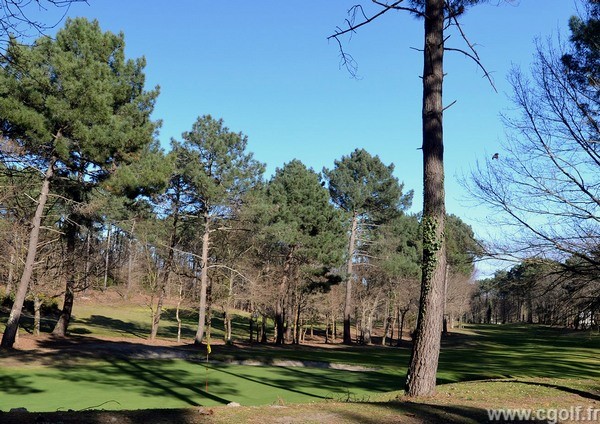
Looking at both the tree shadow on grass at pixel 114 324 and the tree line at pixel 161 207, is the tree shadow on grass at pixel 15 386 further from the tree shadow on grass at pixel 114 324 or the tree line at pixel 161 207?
the tree shadow on grass at pixel 114 324

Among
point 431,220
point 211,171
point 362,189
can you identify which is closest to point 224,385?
point 431,220

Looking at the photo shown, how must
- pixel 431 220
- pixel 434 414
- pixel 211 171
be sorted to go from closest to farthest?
pixel 434 414 < pixel 431 220 < pixel 211 171

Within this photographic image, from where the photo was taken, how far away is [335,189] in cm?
3766

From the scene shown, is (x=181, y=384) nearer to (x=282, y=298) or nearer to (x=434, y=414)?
(x=434, y=414)

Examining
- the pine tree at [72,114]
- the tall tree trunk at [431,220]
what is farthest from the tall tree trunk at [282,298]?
the tall tree trunk at [431,220]

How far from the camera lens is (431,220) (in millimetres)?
7340

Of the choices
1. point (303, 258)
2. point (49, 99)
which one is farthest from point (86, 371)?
point (303, 258)

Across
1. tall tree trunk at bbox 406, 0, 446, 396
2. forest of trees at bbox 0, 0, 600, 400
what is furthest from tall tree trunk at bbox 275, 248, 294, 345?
tall tree trunk at bbox 406, 0, 446, 396

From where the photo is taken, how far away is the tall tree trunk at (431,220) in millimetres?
7016

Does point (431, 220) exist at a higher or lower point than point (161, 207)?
lower

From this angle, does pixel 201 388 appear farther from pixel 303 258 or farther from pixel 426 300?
pixel 303 258

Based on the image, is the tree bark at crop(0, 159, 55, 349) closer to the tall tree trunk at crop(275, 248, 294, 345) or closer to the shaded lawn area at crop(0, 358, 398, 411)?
the shaded lawn area at crop(0, 358, 398, 411)

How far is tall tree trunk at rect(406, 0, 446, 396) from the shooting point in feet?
23.0

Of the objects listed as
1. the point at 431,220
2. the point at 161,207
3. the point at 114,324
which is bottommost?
the point at 114,324
